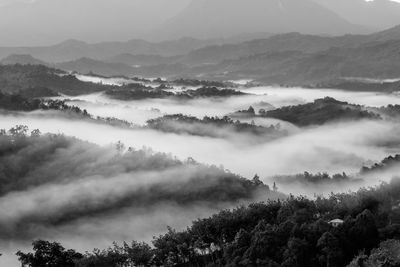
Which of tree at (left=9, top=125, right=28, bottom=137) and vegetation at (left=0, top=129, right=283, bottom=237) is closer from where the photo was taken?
vegetation at (left=0, top=129, right=283, bottom=237)

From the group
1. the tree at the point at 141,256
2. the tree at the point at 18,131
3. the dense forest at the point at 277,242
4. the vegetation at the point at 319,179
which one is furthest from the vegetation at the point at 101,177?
the tree at the point at 141,256

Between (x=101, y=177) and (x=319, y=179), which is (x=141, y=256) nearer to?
(x=101, y=177)

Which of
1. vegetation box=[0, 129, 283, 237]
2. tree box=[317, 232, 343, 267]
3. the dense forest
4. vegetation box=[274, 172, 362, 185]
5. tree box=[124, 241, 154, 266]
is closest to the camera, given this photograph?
tree box=[317, 232, 343, 267]

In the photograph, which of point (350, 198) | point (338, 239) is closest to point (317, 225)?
point (338, 239)

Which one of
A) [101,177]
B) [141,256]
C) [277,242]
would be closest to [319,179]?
[101,177]

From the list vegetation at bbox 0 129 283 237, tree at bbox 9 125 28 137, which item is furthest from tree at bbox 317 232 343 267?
tree at bbox 9 125 28 137

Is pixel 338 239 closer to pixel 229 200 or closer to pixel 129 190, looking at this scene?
pixel 229 200

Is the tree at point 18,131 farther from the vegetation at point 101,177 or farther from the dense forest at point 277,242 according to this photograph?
the dense forest at point 277,242

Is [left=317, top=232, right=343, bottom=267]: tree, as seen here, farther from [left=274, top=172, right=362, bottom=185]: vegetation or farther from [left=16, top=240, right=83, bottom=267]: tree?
[left=274, top=172, right=362, bottom=185]: vegetation
